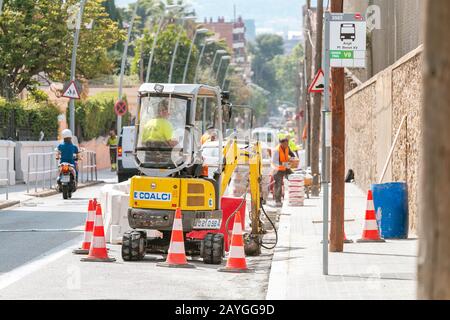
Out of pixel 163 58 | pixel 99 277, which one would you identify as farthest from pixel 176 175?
pixel 163 58

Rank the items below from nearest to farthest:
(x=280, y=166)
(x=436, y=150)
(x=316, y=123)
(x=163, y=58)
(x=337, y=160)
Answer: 1. (x=436, y=150)
2. (x=337, y=160)
3. (x=280, y=166)
4. (x=316, y=123)
5. (x=163, y=58)

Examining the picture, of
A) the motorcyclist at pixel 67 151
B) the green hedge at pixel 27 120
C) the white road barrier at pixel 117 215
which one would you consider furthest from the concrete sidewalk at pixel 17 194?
the white road barrier at pixel 117 215

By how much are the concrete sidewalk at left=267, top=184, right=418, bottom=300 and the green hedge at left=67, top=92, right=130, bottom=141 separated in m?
35.2

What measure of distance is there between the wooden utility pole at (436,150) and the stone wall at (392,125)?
12.5 m

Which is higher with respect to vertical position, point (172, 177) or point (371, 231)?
point (172, 177)

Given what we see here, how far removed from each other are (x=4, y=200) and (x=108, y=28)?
34.9 metres

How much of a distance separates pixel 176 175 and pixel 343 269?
355cm

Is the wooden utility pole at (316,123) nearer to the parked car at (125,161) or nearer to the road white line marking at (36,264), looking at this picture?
the parked car at (125,161)

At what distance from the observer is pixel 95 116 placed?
59.5 meters

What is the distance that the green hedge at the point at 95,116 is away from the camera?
187 feet

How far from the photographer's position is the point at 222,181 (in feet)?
57.1

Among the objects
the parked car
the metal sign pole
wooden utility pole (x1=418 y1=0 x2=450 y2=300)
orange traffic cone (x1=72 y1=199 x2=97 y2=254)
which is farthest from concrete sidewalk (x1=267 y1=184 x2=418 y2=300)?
the parked car

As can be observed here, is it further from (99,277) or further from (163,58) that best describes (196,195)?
(163,58)
